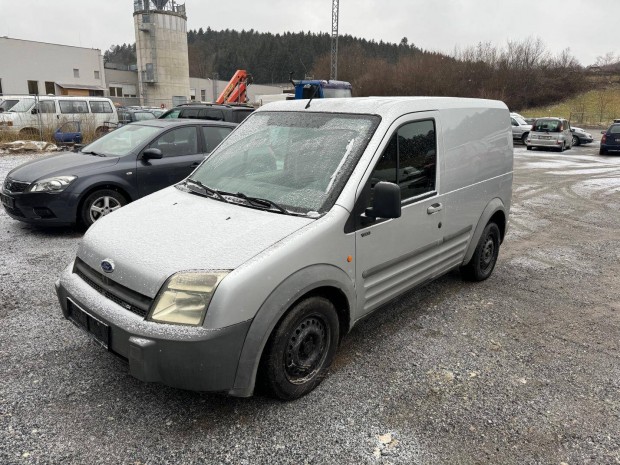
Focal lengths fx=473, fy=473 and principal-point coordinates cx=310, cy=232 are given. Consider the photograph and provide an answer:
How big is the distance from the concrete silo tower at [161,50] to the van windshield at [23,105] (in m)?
32.2

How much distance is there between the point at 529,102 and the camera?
6216 centimetres

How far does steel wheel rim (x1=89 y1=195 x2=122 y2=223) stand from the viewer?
6.47 m

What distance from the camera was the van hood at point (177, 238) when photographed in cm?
260

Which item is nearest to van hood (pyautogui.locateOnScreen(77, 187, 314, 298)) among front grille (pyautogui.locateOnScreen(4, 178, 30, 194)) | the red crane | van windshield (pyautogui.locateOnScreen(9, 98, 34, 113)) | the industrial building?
front grille (pyautogui.locateOnScreen(4, 178, 30, 194))

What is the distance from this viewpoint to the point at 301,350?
2996mm

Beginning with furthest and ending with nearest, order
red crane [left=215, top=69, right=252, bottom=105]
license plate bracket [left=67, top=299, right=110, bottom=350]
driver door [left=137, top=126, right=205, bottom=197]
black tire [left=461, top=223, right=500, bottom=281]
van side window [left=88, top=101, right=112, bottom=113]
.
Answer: red crane [left=215, top=69, right=252, bottom=105] → van side window [left=88, top=101, right=112, bottom=113] → driver door [left=137, top=126, right=205, bottom=197] → black tire [left=461, top=223, right=500, bottom=281] → license plate bracket [left=67, top=299, right=110, bottom=350]

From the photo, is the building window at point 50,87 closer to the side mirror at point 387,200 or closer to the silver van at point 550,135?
the silver van at point 550,135

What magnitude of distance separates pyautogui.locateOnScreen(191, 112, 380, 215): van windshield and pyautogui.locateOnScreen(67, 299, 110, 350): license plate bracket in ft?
4.13

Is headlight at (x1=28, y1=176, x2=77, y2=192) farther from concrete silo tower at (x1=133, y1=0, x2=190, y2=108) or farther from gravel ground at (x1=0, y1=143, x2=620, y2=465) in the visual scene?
concrete silo tower at (x1=133, y1=0, x2=190, y2=108)

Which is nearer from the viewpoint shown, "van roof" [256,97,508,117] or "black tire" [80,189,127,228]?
"van roof" [256,97,508,117]

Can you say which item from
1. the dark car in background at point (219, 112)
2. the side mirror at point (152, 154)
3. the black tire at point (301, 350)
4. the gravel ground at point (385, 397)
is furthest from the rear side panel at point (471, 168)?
the dark car in background at point (219, 112)

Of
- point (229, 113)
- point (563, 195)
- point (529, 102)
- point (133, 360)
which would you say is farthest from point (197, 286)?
point (529, 102)

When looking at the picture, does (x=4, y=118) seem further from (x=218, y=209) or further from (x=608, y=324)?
(x=608, y=324)

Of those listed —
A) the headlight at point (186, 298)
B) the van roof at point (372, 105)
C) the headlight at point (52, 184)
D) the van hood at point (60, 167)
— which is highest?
the van roof at point (372, 105)
